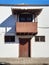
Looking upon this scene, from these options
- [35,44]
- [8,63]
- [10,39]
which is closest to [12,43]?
[10,39]

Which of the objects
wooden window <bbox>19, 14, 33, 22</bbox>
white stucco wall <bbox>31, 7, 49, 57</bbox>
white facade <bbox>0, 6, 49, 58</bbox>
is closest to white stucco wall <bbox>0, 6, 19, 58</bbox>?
white facade <bbox>0, 6, 49, 58</bbox>

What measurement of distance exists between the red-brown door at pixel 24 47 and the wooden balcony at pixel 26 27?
5.77 ft

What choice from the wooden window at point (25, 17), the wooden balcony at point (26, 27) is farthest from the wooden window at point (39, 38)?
the wooden window at point (25, 17)

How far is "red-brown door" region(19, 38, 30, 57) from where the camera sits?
35625mm

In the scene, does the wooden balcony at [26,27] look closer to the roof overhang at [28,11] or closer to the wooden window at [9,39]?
the roof overhang at [28,11]

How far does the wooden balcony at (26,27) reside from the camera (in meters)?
34.0

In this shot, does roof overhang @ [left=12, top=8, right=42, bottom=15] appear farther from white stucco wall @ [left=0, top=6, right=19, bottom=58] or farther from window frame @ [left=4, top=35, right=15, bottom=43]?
window frame @ [left=4, top=35, right=15, bottom=43]

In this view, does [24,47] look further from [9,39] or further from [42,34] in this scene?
[42,34]

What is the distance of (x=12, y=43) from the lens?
35469mm

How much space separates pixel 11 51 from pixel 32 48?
8.22 ft

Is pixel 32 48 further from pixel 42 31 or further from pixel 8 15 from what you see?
pixel 8 15

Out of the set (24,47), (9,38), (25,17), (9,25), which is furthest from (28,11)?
(24,47)

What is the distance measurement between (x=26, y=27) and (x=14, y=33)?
6.78 feet

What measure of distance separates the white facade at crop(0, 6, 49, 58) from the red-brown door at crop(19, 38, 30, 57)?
0.47 meters
